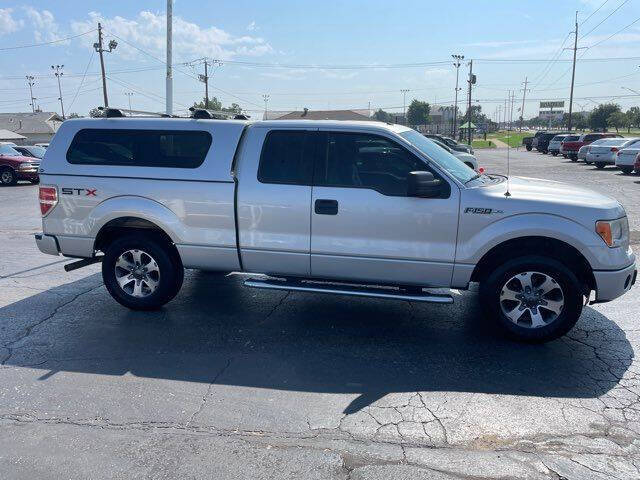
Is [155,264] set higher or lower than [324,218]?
lower

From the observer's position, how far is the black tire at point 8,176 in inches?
853

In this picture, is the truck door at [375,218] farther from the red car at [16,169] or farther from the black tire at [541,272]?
the red car at [16,169]

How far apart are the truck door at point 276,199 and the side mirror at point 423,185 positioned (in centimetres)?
101

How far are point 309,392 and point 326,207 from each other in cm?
185

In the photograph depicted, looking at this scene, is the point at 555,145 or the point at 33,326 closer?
the point at 33,326

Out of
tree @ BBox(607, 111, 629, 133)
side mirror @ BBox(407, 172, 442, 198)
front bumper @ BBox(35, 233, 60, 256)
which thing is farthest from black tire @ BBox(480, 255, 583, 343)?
tree @ BBox(607, 111, 629, 133)

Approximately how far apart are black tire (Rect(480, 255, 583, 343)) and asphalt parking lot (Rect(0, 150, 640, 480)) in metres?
0.15

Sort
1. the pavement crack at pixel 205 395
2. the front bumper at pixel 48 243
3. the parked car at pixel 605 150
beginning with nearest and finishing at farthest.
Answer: the pavement crack at pixel 205 395 → the front bumper at pixel 48 243 → the parked car at pixel 605 150

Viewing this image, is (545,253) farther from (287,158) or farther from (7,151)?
(7,151)

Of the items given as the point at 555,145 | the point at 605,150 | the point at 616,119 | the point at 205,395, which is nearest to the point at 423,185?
the point at 205,395

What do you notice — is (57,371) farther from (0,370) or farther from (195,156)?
(195,156)

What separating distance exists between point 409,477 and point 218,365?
210 centimetres

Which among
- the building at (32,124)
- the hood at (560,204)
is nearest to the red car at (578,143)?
the hood at (560,204)

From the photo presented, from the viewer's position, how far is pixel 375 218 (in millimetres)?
5258
